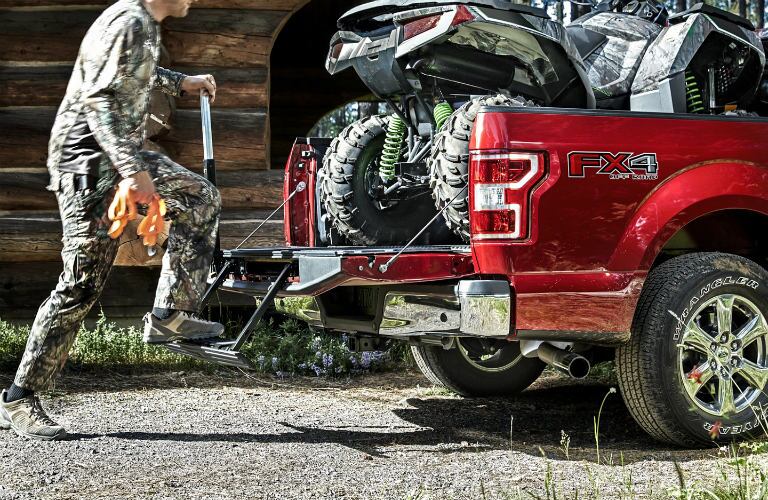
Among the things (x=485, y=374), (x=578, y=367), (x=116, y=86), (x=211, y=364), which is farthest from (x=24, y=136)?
(x=578, y=367)

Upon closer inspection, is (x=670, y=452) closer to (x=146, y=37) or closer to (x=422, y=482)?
(x=422, y=482)

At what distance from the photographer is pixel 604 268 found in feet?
14.0

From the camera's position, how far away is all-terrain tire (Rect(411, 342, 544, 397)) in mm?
5914

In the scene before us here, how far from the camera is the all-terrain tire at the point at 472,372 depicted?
5914 millimetres

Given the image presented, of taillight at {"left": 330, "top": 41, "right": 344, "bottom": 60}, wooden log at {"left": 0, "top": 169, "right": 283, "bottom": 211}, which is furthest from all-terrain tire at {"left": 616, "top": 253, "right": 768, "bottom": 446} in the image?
wooden log at {"left": 0, "top": 169, "right": 283, "bottom": 211}

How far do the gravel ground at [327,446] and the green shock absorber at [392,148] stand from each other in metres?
1.33

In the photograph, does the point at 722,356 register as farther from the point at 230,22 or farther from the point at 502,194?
the point at 230,22

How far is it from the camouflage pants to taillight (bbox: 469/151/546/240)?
1.34 metres

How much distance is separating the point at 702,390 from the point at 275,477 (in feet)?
6.46

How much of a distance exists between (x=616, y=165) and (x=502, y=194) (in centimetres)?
56

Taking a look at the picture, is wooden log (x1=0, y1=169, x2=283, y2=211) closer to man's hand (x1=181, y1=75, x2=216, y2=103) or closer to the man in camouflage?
man's hand (x1=181, y1=75, x2=216, y2=103)

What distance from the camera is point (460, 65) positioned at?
16.0 ft

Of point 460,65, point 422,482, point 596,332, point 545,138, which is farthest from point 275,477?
point 460,65

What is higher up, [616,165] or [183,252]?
[616,165]
